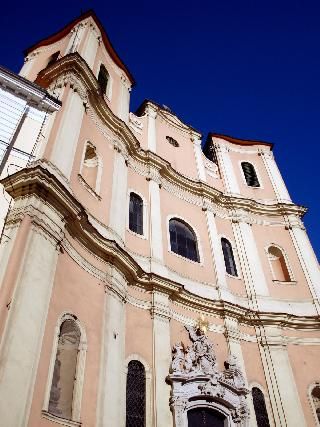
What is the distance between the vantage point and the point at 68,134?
12.1 metres

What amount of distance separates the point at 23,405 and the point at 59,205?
448cm

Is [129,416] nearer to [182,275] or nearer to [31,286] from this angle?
[31,286]

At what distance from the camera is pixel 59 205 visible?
10.0 metres

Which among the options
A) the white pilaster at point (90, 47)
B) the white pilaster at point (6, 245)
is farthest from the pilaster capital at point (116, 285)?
the white pilaster at point (90, 47)

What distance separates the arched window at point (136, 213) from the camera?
14.0m

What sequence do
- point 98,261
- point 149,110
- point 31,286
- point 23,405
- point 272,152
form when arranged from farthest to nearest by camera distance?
point 272,152 < point 149,110 < point 98,261 < point 31,286 < point 23,405

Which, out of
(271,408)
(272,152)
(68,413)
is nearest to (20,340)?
(68,413)

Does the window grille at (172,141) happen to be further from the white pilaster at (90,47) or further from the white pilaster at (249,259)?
the white pilaster at (90,47)

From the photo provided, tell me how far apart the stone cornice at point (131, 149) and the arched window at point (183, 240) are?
2002 millimetres

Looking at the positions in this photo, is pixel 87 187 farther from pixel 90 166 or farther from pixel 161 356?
pixel 161 356

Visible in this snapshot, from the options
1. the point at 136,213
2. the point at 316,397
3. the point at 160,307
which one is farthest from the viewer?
the point at 136,213

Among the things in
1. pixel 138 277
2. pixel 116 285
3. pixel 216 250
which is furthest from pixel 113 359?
pixel 216 250

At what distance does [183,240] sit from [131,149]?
386 cm

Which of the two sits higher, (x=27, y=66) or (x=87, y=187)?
(x=27, y=66)
